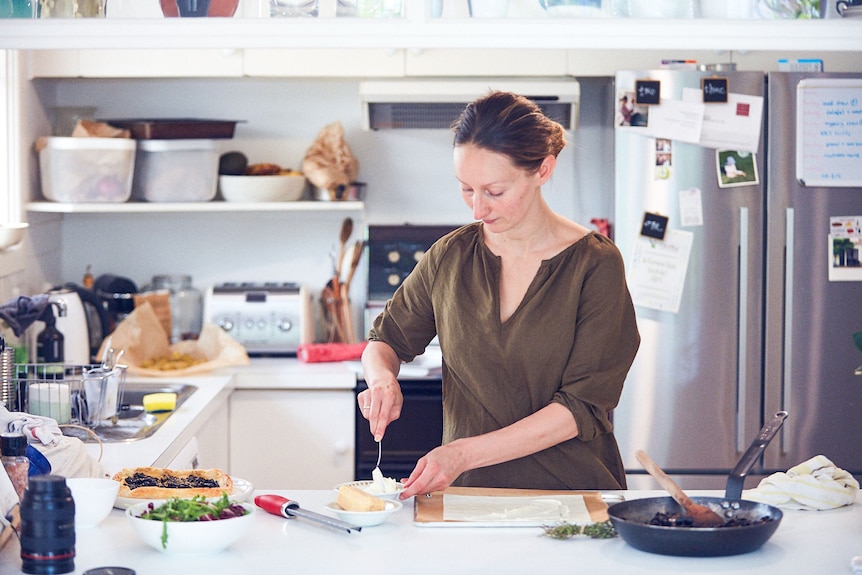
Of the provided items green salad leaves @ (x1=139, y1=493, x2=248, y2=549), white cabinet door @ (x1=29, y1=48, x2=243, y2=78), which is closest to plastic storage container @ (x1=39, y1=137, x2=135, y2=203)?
white cabinet door @ (x1=29, y1=48, x2=243, y2=78)

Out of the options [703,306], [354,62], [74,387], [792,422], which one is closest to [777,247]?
[703,306]

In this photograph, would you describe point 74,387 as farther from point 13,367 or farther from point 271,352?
point 271,352

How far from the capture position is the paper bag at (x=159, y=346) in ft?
11.9

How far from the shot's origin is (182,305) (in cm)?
408

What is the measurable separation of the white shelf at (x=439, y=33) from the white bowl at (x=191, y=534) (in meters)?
0.83

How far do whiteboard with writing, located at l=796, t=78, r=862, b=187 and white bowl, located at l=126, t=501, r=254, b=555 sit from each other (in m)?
2.46

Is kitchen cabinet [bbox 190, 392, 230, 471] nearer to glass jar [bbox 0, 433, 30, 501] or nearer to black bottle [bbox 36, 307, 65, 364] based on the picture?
black bottle [bbox 36, 307, 65, 364]

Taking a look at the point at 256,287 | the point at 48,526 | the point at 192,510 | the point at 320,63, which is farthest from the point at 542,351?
the point at 256,287

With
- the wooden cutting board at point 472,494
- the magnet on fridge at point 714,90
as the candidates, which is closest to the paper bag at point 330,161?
the magnet on fridge at point 714,90

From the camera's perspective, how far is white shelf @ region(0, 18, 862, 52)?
6.34 feet

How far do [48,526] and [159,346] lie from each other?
7.53 feet

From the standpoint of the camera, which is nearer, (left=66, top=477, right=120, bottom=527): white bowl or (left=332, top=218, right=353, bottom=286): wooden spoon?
(left=66, top=477, right=120, bottom=527): white bowl

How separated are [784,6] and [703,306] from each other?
171cm

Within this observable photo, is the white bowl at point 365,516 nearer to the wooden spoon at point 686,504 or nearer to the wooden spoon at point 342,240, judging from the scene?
the wooden spoon at point 686,504
